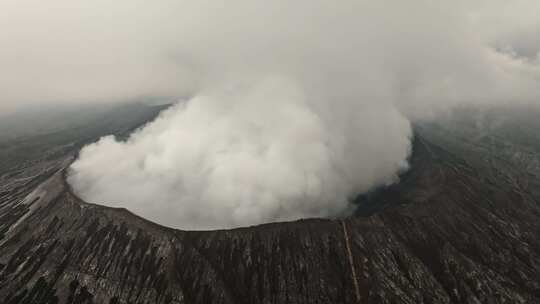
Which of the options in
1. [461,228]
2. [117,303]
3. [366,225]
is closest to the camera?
[117,303]

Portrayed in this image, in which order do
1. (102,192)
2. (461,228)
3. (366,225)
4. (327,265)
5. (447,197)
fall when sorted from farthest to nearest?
1. (102,192)
2. (447,197)
3. (461,228)
4. (366,225)
5. (327,265)

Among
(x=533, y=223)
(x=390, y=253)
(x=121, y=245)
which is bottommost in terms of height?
(x=533, y=223)

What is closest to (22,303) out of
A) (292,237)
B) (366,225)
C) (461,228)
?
(292,237)

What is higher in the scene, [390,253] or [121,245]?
[121,245]

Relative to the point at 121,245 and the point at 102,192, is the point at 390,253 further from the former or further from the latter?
the point at 102,192
